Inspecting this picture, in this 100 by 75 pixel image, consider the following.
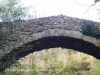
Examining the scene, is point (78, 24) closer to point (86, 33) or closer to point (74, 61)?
point (86, 33)

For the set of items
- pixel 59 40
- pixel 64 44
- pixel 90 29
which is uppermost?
pixel 90 29

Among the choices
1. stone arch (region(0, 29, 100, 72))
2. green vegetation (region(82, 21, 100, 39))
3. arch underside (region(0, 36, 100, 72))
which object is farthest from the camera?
arch underside (region(0, 36, 100, 72))

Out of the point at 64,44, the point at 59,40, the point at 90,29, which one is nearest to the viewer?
the point at 90,29

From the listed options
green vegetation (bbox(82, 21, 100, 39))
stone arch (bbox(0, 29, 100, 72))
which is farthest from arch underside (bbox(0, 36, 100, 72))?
green vegetation (bbox(82, 21, 100, 39))

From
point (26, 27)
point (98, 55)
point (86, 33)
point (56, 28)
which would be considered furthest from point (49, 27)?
point (98, 55)

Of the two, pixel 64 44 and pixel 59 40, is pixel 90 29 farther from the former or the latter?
pixel 64 44

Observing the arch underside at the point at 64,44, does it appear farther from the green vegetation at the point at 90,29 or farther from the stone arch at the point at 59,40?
the green vegetation at the point at 90,29

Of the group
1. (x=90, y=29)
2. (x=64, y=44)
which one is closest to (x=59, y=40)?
(x=64, y=44)

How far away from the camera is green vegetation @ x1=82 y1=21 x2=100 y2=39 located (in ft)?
26.8

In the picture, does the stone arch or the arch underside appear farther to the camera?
the arch underside

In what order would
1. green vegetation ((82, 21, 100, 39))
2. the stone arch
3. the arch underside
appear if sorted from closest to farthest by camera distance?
the stone arch
green vegetation ((82, 21, 100, 39))
the arch underside

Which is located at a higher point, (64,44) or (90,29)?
(90,29)

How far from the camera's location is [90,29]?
8.24 m

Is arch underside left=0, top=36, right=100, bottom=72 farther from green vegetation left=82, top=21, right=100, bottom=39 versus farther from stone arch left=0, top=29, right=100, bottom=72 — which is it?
green vegetation left=82, top=21, right=100, bottom=39
